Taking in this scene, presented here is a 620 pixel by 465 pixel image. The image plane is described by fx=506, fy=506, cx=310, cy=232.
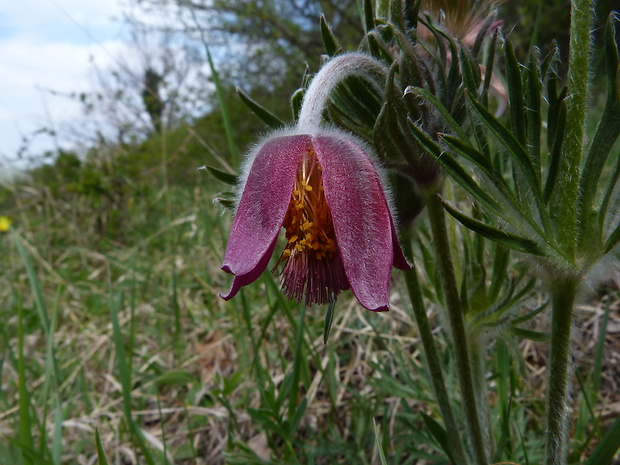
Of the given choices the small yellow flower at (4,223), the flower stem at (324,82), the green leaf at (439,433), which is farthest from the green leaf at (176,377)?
the small yellow flower at (4,223)

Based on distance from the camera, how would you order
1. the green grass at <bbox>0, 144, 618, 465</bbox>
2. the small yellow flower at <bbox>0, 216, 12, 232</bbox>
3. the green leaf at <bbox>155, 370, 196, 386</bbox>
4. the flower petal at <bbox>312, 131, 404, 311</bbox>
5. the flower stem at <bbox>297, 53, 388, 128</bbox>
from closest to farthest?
the flower petal at <bbox>312, 131, 404, 311</bbox> → the flower stem at <bbox>297, 53, 388, 128</bbox> → the green grass at <bbox>0, 144, 618, 465</bbox> → the green leaf at <bbox>155, 370, 196, 386</bbox> → the small yellow flower at <bbox>0, 216, 12, 232</bbox>

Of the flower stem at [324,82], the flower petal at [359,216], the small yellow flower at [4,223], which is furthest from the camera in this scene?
the small yellow flower at [4,223]

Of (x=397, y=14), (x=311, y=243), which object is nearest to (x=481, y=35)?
(x=397, y=14)

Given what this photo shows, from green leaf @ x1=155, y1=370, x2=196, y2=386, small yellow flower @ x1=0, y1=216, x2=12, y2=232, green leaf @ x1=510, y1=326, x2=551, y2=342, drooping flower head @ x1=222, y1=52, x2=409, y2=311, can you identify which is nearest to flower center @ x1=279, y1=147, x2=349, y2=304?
drooping flower head @ x1=222, y1=52, x2=409, y2=311

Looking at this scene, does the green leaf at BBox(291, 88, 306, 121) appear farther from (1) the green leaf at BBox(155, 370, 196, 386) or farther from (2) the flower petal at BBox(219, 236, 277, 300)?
(1) the green leaf at BBox(155, 370, 196, 386)

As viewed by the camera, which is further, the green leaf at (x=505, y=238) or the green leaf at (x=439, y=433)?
the green leaf at (x=439, y=433)

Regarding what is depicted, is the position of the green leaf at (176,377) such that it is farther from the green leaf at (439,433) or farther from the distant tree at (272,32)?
the distant tree at (272,32)

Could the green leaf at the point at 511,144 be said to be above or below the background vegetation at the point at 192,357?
above

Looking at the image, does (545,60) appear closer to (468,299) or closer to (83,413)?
(468,299)

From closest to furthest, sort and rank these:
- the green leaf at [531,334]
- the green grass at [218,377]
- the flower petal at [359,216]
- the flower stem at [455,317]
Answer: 1. the flower petal at [359,216]
2. the flower stem at [455,317]
3. the green leaf at [531,334]
4. the green grass at [218,377]
